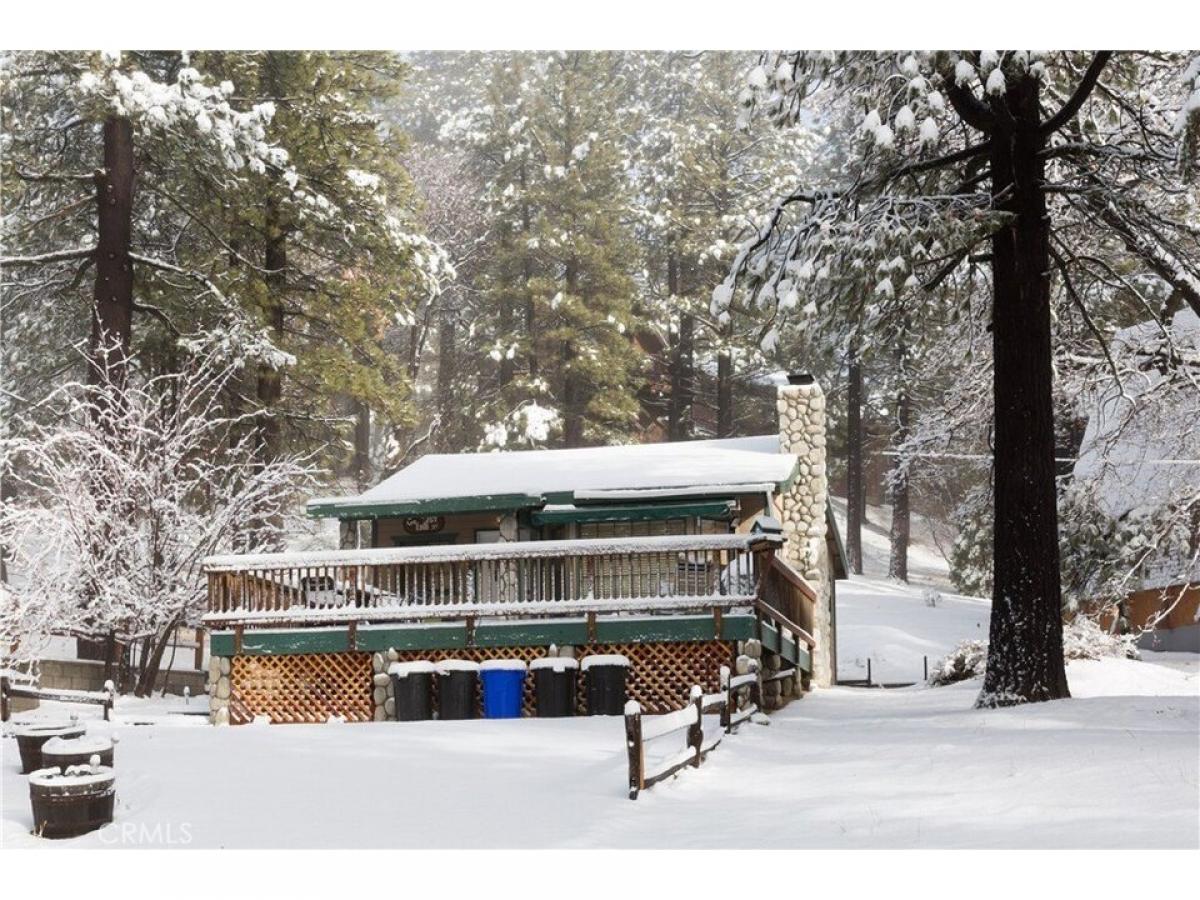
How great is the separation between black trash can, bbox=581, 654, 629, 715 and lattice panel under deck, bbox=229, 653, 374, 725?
9.14 feet

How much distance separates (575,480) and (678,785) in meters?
9.58

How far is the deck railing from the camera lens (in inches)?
576

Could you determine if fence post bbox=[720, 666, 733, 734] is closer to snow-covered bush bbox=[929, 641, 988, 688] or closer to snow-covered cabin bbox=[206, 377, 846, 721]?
snow-covered cabin bbox=[206, 377, 846, 721]

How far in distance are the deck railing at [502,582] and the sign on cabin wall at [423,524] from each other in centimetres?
447

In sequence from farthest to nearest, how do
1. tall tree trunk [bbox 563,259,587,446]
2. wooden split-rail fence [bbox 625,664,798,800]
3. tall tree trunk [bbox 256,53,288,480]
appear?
tall tree trunk [bbox 563,259,587,446], tall tree trunk [bbox 256,53,288,480], wooden split-rail fence [bbox 625,664,798,800]

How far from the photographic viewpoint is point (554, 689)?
563 inches

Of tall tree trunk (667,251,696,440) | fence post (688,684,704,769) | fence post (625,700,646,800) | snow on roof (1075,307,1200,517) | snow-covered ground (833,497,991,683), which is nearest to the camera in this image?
fence post (625,700,646,800)

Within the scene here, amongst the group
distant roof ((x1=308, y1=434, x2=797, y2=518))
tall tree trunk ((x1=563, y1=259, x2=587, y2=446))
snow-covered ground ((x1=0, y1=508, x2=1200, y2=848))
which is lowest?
snow-covered ground ((x1=0, y1=508, x2=1200, y2=848))

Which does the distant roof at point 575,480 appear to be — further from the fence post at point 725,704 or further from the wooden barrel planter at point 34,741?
the wooden barrel planter at point 34,741

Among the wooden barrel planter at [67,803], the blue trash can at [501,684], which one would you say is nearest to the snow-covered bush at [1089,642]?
the blue trash can at [501,684]

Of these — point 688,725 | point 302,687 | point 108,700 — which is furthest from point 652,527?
point 688,725

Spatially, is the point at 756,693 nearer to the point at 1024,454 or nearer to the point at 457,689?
the point at 457,689

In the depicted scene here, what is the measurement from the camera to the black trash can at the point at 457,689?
14.4m

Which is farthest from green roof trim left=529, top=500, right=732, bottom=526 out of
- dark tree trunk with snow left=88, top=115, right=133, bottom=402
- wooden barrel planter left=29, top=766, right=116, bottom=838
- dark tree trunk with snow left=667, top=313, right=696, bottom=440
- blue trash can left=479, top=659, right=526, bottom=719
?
wooden barrel planter left=29, top=766, right=116, bottom=838
